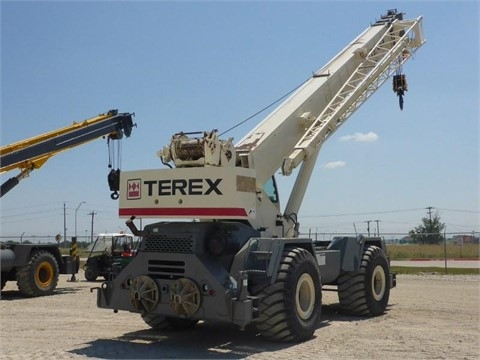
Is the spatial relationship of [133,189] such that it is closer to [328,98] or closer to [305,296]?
[305,296]

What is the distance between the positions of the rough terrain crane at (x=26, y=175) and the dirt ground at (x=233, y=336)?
80.6 inches

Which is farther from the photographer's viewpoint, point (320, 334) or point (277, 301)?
point (320, 334)

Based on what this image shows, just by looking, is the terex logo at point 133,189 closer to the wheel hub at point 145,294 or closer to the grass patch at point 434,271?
the wheel hub at point 145,294

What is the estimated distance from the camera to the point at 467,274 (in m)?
23.4

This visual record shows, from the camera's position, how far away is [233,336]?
1022cm

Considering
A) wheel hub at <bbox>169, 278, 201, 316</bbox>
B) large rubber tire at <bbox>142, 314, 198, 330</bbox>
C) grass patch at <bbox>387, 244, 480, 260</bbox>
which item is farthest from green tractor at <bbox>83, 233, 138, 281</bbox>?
grass patch at <bbox>387, 244, 480, 260</bbox>

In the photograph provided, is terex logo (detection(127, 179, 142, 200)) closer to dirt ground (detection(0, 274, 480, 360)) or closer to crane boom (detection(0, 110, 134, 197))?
dirt ground (detection(0, 274, 480, 360))

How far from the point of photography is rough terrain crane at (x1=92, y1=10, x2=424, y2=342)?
891cm

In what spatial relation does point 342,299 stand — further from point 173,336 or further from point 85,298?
point 85,298

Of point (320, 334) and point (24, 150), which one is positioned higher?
point (24, 150)

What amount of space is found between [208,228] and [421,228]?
6031cm

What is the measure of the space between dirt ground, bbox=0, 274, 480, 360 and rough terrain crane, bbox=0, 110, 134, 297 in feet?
6.72

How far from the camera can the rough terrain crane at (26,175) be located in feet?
54.5

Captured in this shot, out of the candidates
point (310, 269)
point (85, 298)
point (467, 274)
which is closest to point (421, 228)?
point (467, 274)
